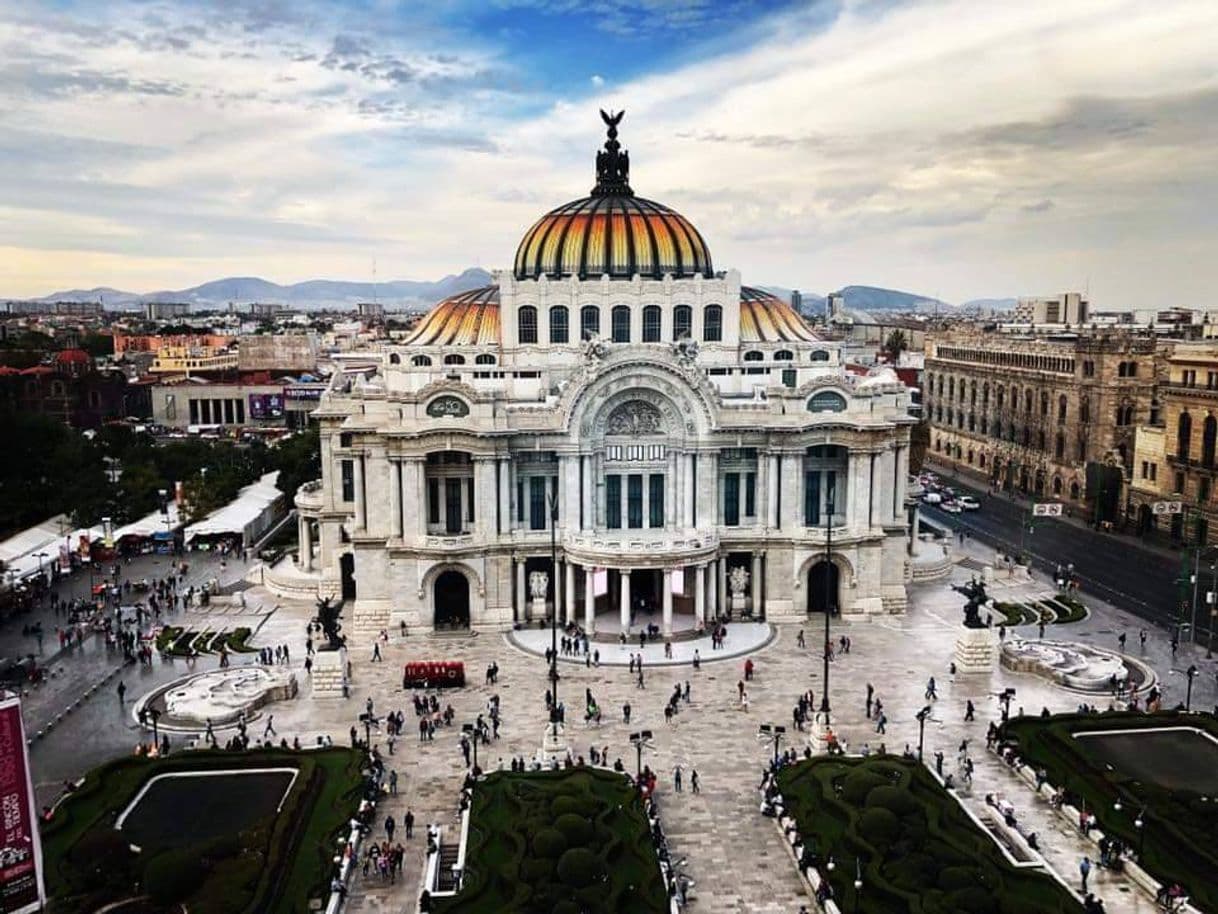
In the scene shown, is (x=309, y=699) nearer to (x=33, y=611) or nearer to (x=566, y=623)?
(x=566, y=623)

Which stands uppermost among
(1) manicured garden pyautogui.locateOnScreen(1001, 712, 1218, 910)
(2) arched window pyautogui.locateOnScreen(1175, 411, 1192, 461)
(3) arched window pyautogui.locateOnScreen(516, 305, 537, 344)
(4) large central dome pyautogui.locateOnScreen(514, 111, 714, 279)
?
(4) large central dome pyautogui.locateOnScreen(514, 111, 714, 279)

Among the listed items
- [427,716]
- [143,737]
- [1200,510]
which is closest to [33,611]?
[143,737]

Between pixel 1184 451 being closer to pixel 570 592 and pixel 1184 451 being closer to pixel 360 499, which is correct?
pixel 570 592

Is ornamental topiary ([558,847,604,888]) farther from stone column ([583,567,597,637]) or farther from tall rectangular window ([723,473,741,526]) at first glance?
tall rectangular window ([723,473,741,526])

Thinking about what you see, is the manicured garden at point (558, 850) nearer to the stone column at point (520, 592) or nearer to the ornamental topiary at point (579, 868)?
Result: the ornamental topiary at point (579, 868)

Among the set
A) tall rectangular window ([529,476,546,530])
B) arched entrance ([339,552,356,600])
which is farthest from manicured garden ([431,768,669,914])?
arched entrance ([339,552,356,600])

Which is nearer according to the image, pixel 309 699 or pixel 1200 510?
pixel 309 699

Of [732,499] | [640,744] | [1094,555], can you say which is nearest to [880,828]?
[640,744]
